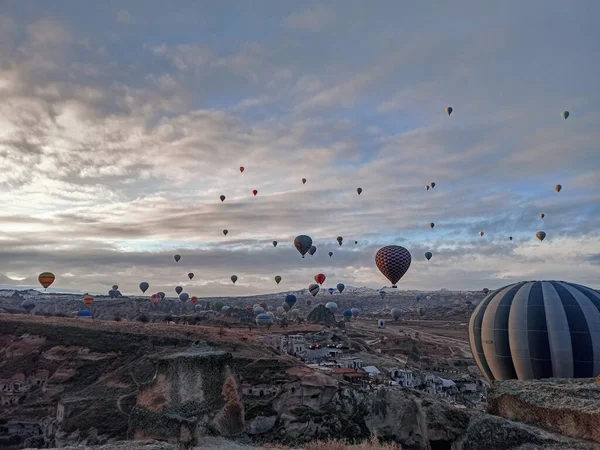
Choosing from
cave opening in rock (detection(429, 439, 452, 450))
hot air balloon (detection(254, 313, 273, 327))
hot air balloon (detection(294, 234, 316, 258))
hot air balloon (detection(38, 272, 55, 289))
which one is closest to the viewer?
cave opening in rock (detection(429, 439, 452, 450))

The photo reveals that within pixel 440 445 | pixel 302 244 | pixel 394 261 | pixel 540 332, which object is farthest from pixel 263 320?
pixel 440 445

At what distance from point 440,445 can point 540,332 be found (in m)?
11.7

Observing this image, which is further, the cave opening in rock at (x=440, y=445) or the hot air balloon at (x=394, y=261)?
the hot air balloon at (x=394, y=261)

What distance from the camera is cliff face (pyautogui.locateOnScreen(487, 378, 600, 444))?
306 inches

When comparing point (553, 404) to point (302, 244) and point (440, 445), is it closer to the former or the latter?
point (440, 445)

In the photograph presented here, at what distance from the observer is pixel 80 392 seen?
36.0 meters

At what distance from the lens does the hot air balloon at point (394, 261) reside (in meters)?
45.0

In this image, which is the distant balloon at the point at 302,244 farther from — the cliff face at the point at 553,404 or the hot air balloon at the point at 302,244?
the cliff face at the point at 553,404

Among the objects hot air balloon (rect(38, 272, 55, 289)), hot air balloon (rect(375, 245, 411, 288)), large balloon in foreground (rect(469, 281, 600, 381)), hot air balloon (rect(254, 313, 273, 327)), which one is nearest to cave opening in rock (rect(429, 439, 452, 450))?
large balloon in foreground (rect(469, 281, 600, 381))

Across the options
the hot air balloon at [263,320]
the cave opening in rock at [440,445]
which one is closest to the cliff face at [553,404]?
the cave opening in rock at [440,445]

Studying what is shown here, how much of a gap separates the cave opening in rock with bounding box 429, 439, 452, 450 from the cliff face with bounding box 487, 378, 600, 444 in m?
5.13

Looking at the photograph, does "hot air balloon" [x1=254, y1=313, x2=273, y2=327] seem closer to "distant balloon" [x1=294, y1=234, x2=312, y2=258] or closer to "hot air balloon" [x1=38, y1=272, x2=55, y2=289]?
"distant balloon" [x1=294, y1=234, x2=312, y2=258]

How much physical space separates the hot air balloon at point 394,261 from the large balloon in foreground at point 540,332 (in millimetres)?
18512

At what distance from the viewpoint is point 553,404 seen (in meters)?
8.55
